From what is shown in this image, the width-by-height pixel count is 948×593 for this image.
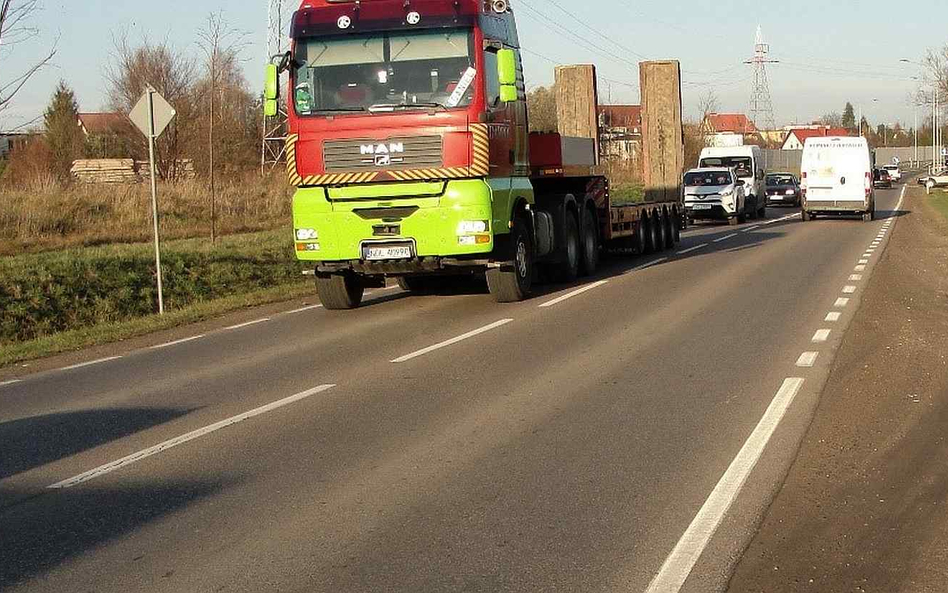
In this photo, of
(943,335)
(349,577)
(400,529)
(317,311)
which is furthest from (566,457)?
(317,311)

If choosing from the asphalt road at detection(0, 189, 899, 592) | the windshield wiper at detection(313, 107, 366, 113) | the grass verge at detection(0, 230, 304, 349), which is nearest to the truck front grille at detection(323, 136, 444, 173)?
the windshield wiper at detection(313, 107, 366, 113)

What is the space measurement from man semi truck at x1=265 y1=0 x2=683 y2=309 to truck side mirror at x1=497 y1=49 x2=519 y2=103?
2 cm

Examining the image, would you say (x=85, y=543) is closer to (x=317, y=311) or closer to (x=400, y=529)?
(x=400, y=529)

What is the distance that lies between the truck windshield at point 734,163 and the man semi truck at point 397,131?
2975 cm

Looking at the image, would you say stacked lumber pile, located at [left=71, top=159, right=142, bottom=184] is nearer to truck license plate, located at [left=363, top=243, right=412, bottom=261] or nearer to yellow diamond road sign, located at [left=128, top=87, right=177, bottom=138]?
yellow diamond road sign, located at [left=128, top=87, right=177, bottom=138]

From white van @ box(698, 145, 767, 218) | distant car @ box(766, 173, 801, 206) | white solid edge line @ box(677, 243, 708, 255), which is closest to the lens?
white solid edge line @ box(677, 243, 708, 255)

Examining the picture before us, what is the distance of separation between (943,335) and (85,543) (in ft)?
32.9

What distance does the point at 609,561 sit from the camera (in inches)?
225

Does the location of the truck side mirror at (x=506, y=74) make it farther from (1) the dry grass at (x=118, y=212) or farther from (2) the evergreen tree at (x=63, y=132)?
(2) the evergreen tree at (x=63, y=132)

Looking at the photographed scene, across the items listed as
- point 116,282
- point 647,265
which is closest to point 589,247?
point 647,265

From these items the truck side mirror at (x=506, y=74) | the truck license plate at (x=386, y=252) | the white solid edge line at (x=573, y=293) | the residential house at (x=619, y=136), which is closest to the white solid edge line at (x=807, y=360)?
the white solid edge line at (x=573, y=293)

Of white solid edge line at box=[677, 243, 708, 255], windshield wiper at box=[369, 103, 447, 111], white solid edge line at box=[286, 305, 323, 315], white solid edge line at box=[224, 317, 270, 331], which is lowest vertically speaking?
white solid edge line at box=[224, 317, 270, 331]

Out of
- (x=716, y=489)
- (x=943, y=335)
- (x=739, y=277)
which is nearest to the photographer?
(x=716, y=489)

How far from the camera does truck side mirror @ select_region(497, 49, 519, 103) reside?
15.7 metres
